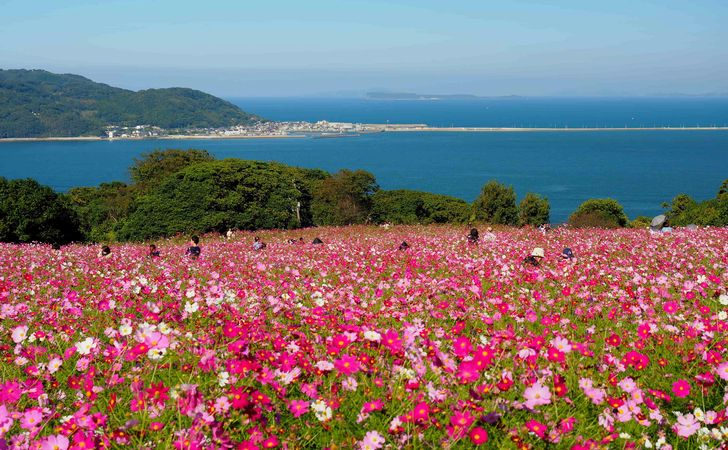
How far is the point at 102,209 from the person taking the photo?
204 feet

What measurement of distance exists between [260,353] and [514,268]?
7.08 meters

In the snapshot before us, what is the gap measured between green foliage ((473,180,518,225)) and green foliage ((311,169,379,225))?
12.3 m

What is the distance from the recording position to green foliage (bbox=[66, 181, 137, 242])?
49309mm

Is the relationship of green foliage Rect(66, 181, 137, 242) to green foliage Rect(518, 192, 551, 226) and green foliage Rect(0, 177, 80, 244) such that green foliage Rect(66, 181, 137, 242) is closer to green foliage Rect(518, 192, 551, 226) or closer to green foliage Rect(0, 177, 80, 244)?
green foliage Rect(0, 177, 80, 244)

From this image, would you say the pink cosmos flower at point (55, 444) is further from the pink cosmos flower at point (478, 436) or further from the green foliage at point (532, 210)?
the green foliage at point (532, 210)

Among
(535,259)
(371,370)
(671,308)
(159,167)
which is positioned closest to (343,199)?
(159,167)

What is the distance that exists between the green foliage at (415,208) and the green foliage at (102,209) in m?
25.2

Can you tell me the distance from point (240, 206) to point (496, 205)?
85.6 feet

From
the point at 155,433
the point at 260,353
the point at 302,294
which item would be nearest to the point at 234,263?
the point at 302,294

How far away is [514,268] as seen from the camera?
1005 centimetres

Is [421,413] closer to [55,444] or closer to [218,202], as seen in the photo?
[55,444]

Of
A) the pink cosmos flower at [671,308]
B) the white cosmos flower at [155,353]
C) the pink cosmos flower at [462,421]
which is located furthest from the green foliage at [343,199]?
the pink cosmos flower at [462,421]

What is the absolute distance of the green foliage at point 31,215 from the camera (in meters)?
38.2

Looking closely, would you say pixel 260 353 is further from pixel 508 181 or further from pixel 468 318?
pixel 508 181
